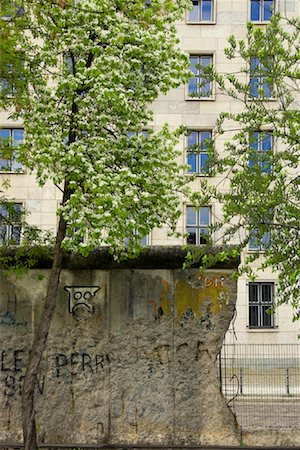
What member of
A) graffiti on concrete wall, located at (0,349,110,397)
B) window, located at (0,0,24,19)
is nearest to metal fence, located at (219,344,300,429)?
graffiti on concrete wall, located at (0,349,110,397)

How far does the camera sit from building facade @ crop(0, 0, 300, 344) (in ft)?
98.2

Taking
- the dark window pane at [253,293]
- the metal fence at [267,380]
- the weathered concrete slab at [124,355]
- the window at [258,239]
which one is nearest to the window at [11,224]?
the weathered concrete slab at [124,355]

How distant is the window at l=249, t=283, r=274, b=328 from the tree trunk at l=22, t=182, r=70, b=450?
21.8m

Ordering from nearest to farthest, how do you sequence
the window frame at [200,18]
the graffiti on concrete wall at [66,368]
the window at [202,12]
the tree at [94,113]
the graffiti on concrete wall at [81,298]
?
1. the tree at [94,113]
2. the graffiti on concrete wall at [66,368]
3. the graffiti on concrete wall at [81,298]
4. the window frame at [200,18]
5. the window at [202,12]

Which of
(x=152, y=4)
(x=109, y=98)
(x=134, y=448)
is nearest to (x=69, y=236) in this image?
(x=109, y=98)

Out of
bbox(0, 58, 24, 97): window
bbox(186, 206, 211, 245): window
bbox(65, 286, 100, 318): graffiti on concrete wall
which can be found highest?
bbox(186, 206, 211, 245): window

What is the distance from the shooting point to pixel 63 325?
10.0m

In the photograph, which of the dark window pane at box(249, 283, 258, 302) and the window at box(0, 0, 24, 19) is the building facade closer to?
the dark window pane at box(249, 283, 258, 302)

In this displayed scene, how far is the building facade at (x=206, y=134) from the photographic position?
29938 millimetres

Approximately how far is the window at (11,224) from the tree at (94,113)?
30.9 inches

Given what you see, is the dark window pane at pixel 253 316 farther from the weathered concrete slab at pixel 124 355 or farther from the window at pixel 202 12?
the weathered concrete slab at pixel 124 355

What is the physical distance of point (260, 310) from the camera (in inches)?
1201

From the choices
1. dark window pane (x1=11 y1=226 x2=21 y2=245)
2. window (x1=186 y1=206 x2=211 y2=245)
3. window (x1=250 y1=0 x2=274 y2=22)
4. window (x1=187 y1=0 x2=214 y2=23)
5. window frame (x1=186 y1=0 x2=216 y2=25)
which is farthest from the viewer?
window (x1=250 y1=0 x2=274 y2=22)

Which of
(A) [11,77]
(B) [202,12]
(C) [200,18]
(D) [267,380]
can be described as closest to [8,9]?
(A) [11,77]
